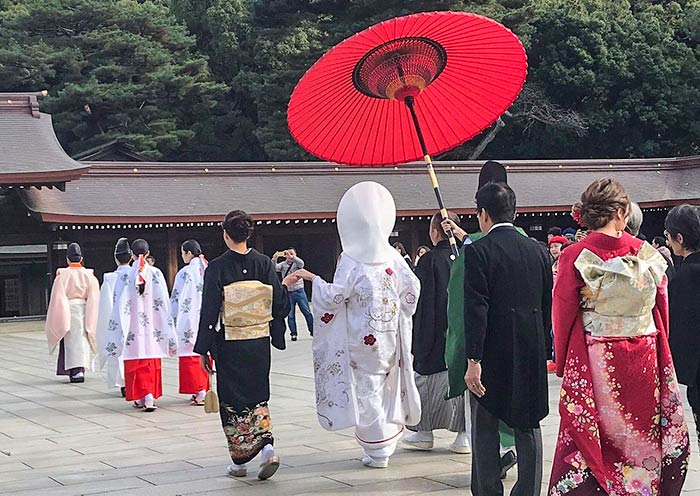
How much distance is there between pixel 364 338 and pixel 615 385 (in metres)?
2.05

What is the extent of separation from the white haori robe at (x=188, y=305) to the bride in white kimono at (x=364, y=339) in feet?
10.2

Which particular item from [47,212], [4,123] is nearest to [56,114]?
[4,123]

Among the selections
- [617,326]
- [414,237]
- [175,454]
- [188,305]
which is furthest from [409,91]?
[414,237]

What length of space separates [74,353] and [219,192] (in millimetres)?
12936

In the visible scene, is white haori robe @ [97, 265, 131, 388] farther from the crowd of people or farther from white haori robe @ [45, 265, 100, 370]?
the crowd of people

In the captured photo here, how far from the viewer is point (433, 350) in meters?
5.79

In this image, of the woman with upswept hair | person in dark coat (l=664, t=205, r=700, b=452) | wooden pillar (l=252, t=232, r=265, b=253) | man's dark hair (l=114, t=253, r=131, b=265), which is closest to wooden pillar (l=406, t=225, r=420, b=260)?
wooden pillar (l=252, t=232, r=265, b=253)

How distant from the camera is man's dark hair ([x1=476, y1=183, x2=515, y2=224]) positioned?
4.14 meters

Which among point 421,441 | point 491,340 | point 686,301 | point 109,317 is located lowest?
point 421,441

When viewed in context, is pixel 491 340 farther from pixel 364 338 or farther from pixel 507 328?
pixel 364 338

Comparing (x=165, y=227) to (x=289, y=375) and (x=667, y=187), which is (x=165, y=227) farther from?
(x=667, y=187)

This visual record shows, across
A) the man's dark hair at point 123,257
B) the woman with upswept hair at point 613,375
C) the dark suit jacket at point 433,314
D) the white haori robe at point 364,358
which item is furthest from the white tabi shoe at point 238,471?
the man's dark hair at point 123,257

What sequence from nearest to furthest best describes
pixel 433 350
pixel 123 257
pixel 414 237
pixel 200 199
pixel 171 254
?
pixel 433 350 < pixel 123 257 < pixel 171 254 < pixel 200 199 < pixel 414 237

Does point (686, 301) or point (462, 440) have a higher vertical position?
point (686, 301)
